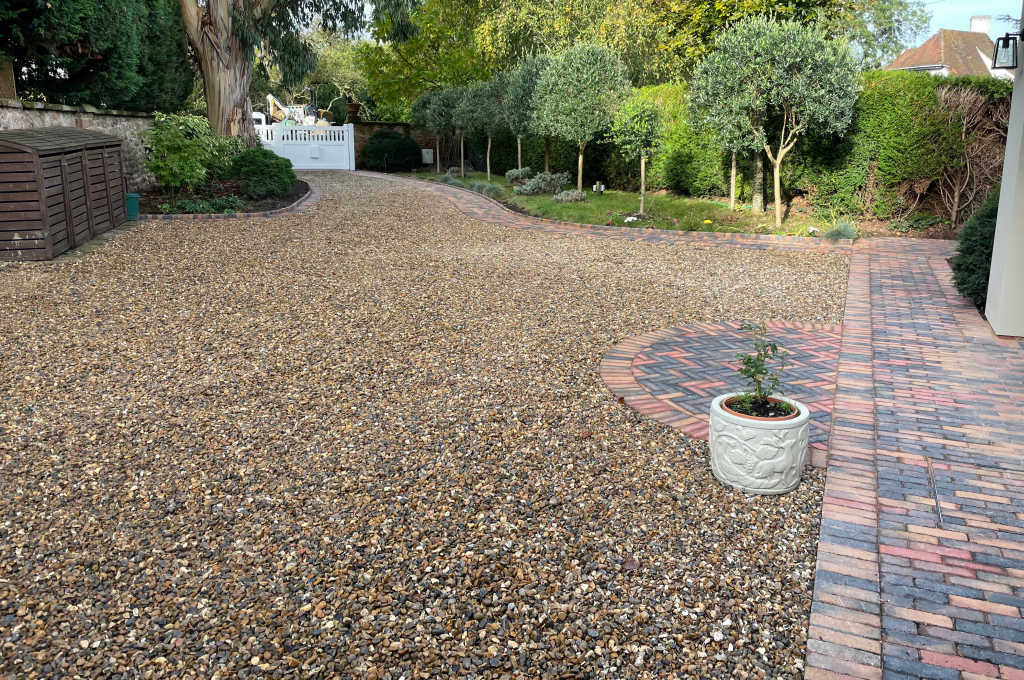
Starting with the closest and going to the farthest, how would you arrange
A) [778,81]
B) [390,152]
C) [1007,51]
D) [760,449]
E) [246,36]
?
[760,449]
[1007,51]
[778,81]
[246,36]
[390,152]

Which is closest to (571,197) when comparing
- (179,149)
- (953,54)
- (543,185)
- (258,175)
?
(543,185)

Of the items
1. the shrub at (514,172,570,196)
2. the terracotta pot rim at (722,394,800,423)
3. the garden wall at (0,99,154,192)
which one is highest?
the garden wall at (0,99,154,192)

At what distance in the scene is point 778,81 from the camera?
41.4 feet

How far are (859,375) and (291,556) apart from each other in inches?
171

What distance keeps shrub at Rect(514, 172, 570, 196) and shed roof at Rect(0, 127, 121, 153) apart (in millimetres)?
9730

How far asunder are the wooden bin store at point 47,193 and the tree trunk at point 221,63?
5504 millimetres

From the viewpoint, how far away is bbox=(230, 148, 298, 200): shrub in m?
15.4

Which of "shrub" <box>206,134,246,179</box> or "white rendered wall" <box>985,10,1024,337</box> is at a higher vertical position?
"shrub" <box>206,134,246,179</box>

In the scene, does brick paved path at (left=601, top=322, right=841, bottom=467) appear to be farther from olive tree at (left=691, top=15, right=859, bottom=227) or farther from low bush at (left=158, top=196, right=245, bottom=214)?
low bush at (left=158, top=196, right=245, bottom=214)

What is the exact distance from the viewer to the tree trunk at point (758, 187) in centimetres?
1473

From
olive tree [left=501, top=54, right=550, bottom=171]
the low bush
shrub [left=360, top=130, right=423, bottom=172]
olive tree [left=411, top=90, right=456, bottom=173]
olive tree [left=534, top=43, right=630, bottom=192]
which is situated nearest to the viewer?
the low bush

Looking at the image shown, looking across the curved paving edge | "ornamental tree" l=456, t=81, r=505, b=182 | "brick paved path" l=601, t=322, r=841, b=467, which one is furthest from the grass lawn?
"brick paved path" l=601, t=322, r=841, b=467

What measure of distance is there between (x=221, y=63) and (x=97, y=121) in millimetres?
3550

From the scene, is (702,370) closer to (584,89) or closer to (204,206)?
(204,206)
